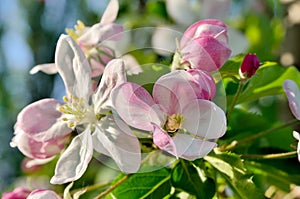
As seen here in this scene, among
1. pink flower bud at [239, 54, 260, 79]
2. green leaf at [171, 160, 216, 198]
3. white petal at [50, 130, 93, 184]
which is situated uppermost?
pink flower bud at [239, 54, 260, 79]

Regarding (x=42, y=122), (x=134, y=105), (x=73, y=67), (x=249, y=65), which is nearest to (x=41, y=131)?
(x=42, y=122)

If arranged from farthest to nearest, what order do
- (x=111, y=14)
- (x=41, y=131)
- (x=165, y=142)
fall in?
(x=111, y=14)
(x=41, y=131)
(x=165, y=142)

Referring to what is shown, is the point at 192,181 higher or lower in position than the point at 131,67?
lower

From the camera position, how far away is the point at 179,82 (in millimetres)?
786

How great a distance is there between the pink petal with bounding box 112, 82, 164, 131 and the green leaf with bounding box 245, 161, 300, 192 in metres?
0.31

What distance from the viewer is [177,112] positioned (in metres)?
0.82

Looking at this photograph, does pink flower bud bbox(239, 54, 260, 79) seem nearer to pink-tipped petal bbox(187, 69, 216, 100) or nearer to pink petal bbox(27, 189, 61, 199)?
pink-tipped petal bbox(187, 69, 216, 100)

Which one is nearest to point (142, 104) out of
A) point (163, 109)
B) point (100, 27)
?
point (163, 109)

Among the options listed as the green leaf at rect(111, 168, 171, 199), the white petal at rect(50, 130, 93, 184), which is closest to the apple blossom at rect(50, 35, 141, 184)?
the white petal at rect(50, 130, 93, 184)

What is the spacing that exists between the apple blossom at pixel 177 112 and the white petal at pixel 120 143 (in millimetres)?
42

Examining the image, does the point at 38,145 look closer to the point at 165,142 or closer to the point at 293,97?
the point at 165,142

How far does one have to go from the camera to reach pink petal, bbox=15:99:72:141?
0.95 metres

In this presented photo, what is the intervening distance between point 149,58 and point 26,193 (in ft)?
2.16

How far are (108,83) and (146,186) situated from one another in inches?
7.8
